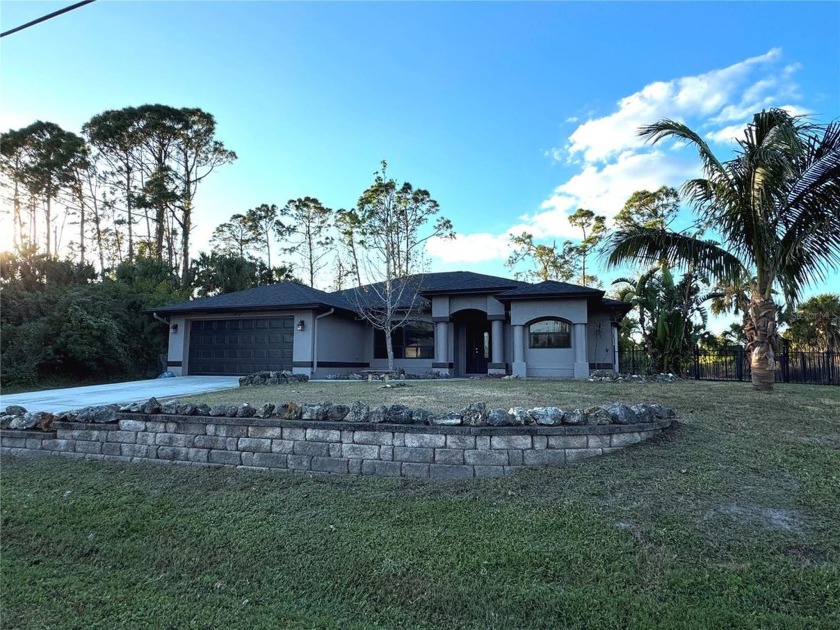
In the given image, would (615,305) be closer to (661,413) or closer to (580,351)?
(580,351)

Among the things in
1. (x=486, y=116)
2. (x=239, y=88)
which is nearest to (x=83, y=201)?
(x=239, y=88)

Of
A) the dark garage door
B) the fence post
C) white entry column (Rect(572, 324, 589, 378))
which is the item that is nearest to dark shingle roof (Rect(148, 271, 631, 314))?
the dark garage door

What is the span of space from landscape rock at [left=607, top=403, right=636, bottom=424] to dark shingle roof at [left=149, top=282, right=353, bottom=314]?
37.7 ft

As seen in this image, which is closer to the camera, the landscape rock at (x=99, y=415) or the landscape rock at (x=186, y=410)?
the landscape rock at (x=186, y=410)

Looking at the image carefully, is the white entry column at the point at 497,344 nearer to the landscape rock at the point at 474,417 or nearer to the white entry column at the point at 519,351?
the white entry column at the point at 519,351

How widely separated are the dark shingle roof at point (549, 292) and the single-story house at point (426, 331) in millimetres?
30

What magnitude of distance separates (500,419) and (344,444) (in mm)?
1604

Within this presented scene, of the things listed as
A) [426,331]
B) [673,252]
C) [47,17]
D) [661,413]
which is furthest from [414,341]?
[47,17]

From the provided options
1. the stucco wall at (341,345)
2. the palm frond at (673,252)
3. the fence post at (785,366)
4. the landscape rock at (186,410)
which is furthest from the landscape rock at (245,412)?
the fence post at (785,366)

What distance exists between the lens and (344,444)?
502cm

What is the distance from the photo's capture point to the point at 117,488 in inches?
197

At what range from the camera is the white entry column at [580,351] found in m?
14.6

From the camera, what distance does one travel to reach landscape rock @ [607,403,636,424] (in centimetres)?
486

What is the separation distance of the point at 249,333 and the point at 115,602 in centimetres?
1393
